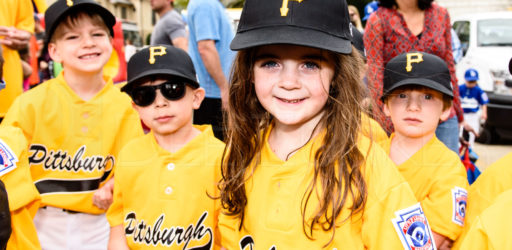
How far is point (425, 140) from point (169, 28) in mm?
2953

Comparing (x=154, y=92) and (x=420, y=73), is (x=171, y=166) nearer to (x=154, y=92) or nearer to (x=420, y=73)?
(x=154, y=92)

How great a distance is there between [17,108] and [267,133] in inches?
59.7

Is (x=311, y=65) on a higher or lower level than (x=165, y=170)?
higher

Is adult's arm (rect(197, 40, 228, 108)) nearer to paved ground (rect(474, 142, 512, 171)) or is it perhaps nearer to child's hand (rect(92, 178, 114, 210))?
child's hand (rect(92, 178, 114, 210))

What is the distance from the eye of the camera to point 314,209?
1.60m

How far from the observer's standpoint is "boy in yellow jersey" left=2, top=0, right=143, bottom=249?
2600 millimetres

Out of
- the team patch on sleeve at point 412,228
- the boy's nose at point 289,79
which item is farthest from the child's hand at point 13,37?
the team patch on sleeve at point 412,228

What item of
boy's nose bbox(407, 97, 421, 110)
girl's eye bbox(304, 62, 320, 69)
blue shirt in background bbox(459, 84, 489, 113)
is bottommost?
blue shirt in background bbox(459, 84, 489, 113)

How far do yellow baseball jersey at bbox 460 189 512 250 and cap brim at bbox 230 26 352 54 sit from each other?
66cm

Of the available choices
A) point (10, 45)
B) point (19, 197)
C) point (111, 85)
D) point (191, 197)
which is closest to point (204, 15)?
point (111, 85)

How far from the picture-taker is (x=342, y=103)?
5.57 feet

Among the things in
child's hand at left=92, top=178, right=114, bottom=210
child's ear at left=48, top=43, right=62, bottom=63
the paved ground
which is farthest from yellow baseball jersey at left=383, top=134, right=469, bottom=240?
the paved ground

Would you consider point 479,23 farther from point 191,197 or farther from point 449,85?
point 191,197

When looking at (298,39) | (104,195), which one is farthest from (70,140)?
(298,39)
